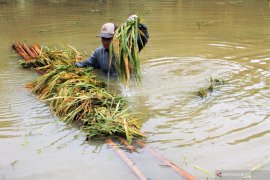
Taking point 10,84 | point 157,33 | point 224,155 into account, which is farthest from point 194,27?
point 224,155

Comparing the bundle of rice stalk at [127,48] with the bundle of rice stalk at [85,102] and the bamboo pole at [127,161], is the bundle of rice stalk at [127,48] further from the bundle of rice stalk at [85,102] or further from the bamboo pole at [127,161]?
the bamboo pole at [127,161]

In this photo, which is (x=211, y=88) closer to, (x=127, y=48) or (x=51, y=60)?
(x=127, y=48)

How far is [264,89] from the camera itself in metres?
5.50

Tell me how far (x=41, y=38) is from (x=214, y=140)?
20.9 feet

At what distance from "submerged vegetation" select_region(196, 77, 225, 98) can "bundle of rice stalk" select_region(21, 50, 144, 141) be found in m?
1.08

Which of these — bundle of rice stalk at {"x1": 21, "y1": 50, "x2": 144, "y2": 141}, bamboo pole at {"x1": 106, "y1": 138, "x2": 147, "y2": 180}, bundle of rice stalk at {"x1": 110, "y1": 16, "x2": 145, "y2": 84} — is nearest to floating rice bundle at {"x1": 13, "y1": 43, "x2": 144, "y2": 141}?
bundle of rice stalk at {"x1": 21, "y1": 50, "x2": 144, "y2": 141}

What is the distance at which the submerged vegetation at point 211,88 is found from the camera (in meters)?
5.27

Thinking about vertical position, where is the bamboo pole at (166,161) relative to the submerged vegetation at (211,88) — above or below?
below

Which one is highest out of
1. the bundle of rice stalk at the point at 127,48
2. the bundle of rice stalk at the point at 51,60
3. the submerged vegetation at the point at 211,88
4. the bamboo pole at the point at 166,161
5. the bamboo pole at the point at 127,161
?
the bundle of rice stalk at the point at 127,48

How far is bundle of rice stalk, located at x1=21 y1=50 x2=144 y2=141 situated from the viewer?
4129 mm


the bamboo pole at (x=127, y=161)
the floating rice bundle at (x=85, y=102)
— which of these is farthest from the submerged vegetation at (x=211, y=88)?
the bamboo pole at (x=127, y=161)

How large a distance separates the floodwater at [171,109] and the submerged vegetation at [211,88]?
0.09 meters

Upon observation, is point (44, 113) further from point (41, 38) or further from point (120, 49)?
point (41, 38)

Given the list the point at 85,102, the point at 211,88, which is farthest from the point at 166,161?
the point at 211,88
